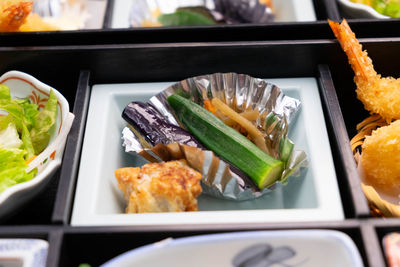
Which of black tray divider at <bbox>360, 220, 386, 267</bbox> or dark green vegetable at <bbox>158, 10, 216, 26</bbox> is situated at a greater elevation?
dark green vegetable at <bbox>158, 10, 216, 26</bbox>

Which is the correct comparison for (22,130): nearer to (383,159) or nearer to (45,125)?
(45,125)

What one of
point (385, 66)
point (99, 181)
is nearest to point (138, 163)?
point (99, 181)

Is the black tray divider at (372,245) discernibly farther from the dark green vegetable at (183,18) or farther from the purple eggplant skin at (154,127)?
the dark green vegetable at (183,18)

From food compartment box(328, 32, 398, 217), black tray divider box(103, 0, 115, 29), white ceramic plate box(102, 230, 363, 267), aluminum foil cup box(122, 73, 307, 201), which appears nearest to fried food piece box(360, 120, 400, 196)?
food compartment box(328, 32, 398, 217)

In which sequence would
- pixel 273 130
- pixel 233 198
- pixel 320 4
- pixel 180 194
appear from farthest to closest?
pixel 320 4 < pixel 273 130 < pixel 233 198 < pixel 180 194

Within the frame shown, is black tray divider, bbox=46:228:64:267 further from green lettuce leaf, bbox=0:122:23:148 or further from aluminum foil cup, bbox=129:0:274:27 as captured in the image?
aluminum foil cup, bbox=129:0:274:27

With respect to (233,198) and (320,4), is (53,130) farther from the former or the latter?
(320,4)
